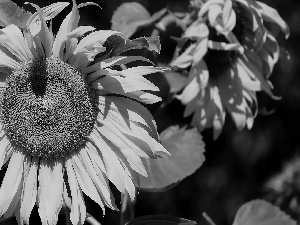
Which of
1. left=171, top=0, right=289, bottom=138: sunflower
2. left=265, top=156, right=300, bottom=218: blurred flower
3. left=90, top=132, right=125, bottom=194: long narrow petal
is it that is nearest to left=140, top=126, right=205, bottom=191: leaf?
left=171, top=0, right=289, bottom=138: sunflower

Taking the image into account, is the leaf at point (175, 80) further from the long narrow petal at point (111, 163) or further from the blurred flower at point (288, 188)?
the blurred flower at point (288, 188)

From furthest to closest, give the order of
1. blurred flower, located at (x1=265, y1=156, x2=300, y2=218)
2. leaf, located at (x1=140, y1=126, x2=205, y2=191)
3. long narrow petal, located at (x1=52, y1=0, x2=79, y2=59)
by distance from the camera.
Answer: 1. blurred flower, located at (x1=265, y1=156, x2=300, y2=218)
2. leaf, located at (x1=140, y1=126, x2=205, y2=191)
3. long narrow petal, located at (x1=52, y1=0, x2=79, y2=59)

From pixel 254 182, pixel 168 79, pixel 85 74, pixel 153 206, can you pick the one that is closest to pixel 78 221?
pixel 85 74

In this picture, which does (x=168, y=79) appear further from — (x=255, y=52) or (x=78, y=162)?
(x=78, y=162)

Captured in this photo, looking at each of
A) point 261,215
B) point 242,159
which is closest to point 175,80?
point 261,215

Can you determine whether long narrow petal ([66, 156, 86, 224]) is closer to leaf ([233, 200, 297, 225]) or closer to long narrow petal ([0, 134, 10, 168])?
long narrow petal ([0, 134, 10, 168])
